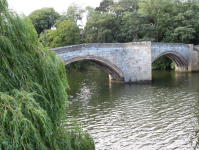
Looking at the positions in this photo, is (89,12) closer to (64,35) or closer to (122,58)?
(64,35)

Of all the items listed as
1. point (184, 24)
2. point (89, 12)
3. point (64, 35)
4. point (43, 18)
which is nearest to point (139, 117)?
point (64, 35)

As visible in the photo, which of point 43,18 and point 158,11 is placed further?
point 43,18

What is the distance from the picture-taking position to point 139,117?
862cm

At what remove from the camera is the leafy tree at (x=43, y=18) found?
3472 cm

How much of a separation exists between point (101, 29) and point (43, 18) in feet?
39.9

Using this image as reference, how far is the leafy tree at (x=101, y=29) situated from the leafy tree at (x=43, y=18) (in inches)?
344

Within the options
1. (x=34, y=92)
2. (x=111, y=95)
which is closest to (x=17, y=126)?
(x=34, y=92)

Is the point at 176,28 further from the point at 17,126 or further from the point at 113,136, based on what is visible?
the point at 17,126

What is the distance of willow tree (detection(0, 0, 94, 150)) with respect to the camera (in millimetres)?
2932

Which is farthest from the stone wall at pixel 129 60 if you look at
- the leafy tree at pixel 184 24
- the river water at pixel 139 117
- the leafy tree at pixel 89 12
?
the leafy tree at pixel 89 12

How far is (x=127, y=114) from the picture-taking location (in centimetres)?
900

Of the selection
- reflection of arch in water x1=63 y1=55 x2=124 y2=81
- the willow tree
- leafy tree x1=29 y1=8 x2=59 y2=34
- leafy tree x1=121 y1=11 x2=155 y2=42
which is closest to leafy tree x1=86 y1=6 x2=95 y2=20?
leafy tree x1=29 y1=8 x2=59 y2=34

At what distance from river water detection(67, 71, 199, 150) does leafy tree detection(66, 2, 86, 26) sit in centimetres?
2642

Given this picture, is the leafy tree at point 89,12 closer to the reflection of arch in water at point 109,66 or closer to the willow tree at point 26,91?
the reflection of arch in water at point 109,66
